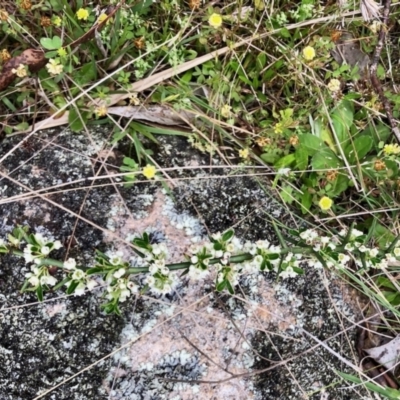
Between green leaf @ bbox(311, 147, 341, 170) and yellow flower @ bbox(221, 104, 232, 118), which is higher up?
yellow flower @ bbox(221, 104, 232, 118)

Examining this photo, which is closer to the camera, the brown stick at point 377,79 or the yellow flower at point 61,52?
the yellow flower at point 61,52

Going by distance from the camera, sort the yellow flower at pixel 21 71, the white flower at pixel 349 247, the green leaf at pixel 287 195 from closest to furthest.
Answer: the white flower at pixel 349 247 < the yellow flower at pixel 21 71 < the green leaf at pixel 287 195

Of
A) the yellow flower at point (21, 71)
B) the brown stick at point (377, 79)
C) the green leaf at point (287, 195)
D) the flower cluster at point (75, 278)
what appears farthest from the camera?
the brown stick at point (377, 79)

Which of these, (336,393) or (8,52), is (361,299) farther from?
(8,52)

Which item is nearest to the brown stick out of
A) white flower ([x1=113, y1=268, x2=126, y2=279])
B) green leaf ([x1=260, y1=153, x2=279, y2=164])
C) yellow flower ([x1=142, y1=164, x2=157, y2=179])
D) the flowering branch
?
green leaf ([x1=260, y1=153, x2=279, y2=164])

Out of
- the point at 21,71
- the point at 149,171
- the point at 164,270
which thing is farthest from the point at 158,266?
the point at 21,71

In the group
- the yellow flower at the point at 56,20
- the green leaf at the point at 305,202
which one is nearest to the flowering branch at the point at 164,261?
the green leaf at the point at 305,202

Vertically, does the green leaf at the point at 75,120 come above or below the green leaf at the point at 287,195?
above

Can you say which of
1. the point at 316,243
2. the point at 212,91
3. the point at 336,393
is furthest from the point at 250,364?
the point at 212,91

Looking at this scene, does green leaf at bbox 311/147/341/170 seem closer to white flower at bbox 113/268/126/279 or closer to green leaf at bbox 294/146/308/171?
green leaf at bbox 294/146/308/171

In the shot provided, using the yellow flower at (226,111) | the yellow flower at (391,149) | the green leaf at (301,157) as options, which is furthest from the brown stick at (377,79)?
the yellow flower at (226,111)

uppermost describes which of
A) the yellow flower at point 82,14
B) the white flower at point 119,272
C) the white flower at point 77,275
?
the yellow flower at point 82,14

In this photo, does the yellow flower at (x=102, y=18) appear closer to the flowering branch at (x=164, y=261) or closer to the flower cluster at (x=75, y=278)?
the flowering branch at (x=164, y=261)
